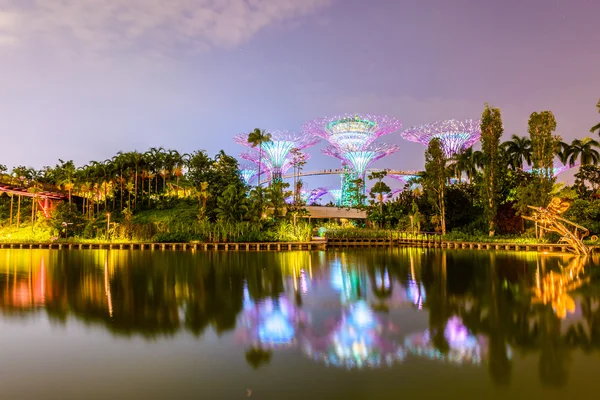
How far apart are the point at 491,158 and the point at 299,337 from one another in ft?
99.5

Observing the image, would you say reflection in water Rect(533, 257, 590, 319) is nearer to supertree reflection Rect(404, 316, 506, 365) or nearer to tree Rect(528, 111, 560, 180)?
supertree reflection Rect(404, 316, 506, 365)

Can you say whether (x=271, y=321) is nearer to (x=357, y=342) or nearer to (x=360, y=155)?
(x=357, y=342)

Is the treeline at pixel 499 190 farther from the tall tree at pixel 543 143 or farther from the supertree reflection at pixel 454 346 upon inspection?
the supertree reflection at pixel 454 346

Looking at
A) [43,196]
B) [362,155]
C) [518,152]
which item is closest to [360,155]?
[362,155]

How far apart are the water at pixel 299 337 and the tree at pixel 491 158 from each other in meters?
17.7

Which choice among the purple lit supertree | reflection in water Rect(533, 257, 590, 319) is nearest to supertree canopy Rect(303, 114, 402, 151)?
the purple lit supertree

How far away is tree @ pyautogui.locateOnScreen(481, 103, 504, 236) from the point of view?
3350cm

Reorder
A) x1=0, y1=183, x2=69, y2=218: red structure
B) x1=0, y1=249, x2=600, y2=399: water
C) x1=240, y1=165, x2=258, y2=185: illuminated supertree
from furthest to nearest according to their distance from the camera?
x1=240, y1=165, x2=258, y2=185: illuminated supertree < x1=0, y1=183, x2=69, y2=218: red structure < x1=0, y1=249, x2=600, y2=399: water

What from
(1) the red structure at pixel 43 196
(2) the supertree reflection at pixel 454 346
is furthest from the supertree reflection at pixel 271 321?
(1) the red structure at pixel 43 196

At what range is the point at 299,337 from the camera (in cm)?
845

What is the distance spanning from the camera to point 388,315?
1026 centimetres

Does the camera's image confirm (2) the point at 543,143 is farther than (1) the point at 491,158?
No

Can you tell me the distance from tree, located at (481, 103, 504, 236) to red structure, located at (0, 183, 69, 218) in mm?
38117

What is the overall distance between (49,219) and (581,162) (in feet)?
161
